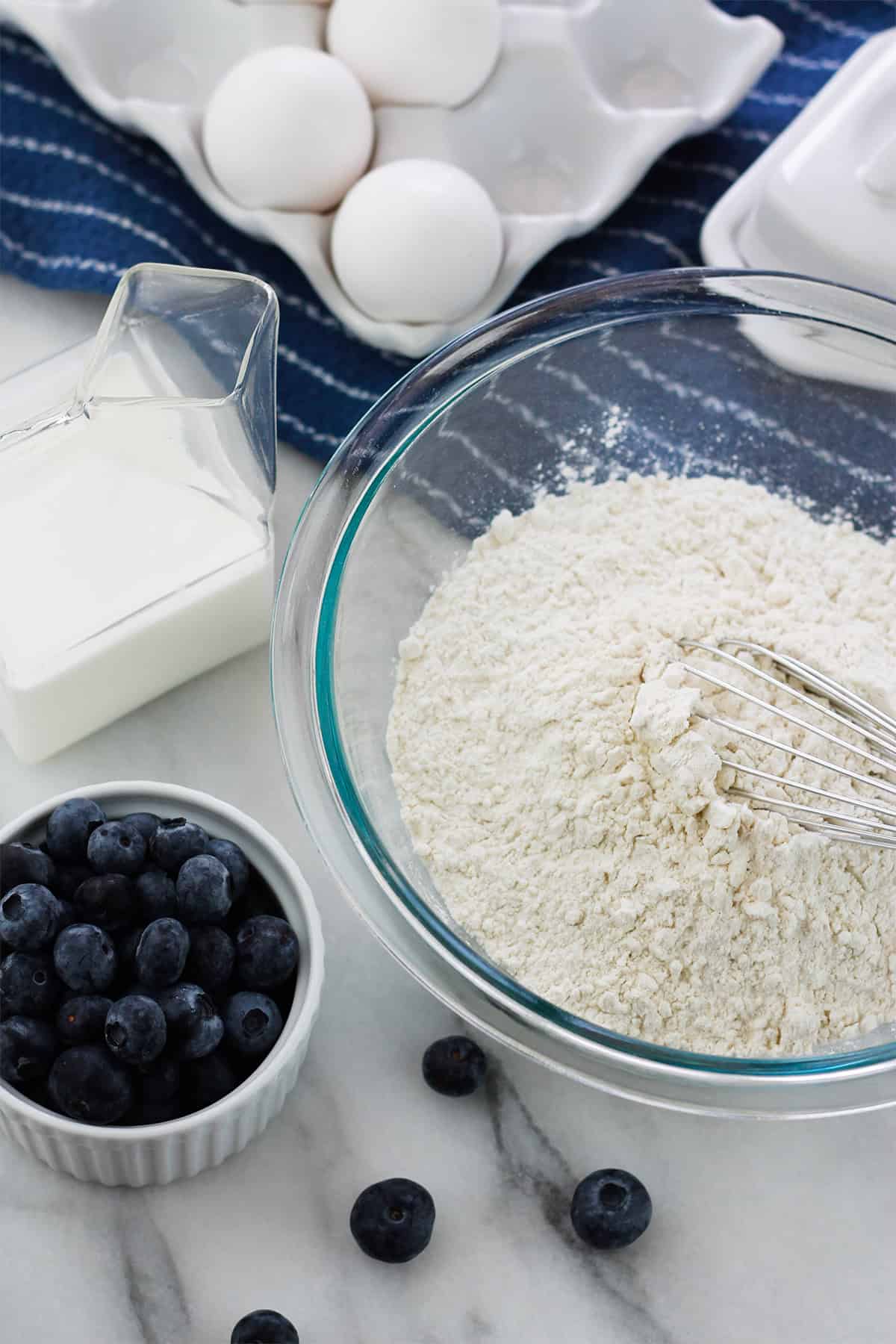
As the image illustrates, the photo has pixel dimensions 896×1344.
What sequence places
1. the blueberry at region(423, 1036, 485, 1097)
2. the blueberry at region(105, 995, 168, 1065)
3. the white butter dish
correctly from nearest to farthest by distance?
the blueberry at region(105, 995, 168, 1065) → the blueberry at region(423, 1036, 485, 1097) → the white butter dish

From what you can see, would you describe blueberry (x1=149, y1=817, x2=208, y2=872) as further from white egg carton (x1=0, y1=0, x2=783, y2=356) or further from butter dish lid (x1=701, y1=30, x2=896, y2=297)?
butter dish lid (x1=701, y1=30, x2=896, y2=297)

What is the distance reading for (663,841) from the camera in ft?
2.53

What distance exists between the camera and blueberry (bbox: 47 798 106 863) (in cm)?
78

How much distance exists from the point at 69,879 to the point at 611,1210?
36cm

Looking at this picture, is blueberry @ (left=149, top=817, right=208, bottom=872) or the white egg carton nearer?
blueberry @ (left=149, top=817, right=208, bottom=872)

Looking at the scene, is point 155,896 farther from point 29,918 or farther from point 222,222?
point 222,222

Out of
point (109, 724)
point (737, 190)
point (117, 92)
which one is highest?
point (117, 92)

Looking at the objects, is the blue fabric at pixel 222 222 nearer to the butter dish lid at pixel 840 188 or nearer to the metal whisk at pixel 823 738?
the butter dish lid at pixel 840 188

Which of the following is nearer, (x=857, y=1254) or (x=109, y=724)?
(x=857, y=1254)

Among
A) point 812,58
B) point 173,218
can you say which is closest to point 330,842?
point 173,218

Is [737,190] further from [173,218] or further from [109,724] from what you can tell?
[109,724]

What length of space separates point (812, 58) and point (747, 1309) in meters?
0.99

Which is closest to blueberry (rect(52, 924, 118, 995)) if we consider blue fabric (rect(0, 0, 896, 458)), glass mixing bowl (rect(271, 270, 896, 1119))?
glass mixing bowl (rect(271, 270, 896, 1119))

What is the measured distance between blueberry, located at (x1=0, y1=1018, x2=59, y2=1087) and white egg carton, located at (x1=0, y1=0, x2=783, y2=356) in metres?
0.55
